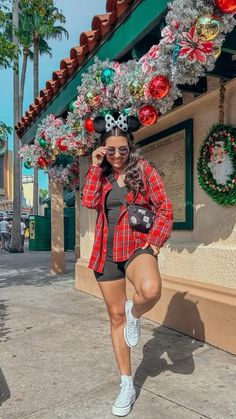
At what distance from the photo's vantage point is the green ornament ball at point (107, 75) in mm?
3967

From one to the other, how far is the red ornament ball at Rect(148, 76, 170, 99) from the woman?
666 millimetres

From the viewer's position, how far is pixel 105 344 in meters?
4.14

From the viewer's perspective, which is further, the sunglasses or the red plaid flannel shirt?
the sunglasses

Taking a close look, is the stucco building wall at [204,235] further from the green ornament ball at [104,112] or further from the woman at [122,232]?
the woman at [122,232]

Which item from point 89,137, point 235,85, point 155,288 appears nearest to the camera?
point 155,288

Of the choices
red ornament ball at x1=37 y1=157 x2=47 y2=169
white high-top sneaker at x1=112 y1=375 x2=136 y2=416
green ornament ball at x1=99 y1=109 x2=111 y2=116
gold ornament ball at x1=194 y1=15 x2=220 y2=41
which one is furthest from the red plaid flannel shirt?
red ornament ball at x1=37 y1=157 x2=47 y2=169

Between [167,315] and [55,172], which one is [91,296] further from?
[55,172]

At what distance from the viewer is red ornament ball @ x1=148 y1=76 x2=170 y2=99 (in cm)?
329

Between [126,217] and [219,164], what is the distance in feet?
5.44

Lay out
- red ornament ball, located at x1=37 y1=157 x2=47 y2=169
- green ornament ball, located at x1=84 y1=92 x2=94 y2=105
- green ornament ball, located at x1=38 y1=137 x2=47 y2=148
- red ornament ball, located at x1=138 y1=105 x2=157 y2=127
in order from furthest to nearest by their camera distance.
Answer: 1. red ornament ball, located at x1=37 y1=157 x2=47 y2=169
2. green ornament ball, located at x1=38 y1=137 x2=47 y2=148
3. green ornament ball, located at x1=84 y1=92 x2=94 y2=105
4. red ornament ball, located at x1=138 y1=105 x2=157 y2=127

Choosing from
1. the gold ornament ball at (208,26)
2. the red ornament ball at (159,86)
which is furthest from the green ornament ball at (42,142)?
→ the gold ornament ball at (208,26)

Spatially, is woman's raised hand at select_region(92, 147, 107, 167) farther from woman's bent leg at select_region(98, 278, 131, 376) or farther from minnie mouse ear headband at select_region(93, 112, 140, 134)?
woman's bent leg at select_region(98, 278, 131, 376)

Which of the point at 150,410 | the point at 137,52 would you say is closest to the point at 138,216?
the point at 150,410

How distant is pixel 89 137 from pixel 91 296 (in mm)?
2669
